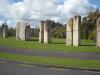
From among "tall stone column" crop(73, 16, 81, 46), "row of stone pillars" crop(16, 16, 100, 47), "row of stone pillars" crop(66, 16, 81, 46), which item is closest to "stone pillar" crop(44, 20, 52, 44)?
"row of stone pillars" crop(16, 16, 100, 47)

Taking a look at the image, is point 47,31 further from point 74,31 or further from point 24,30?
point 24,30

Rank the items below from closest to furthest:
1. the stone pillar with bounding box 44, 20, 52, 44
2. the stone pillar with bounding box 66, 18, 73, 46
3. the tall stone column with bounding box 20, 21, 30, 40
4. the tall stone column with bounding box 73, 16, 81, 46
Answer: the tall stone column with bounding box 73, 16, 81, 46 → the stone pillar with bounding box 66, 18, 73, 46 → the stone pillar with bounding box 44, 20, 52, 44 → the tall stone column with bounding box 20, 21, 30, 40

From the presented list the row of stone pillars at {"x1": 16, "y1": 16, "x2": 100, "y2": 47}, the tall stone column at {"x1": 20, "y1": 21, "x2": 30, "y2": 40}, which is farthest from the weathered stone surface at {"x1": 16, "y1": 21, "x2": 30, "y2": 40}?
the row of stone pillars at {"x1": 16, "y1": 16, "x2": 100, "y2": 47}

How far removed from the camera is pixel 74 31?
34.7 meters

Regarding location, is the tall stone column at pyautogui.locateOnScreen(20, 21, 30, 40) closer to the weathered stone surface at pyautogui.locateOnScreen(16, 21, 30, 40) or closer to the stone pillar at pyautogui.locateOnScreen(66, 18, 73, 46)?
the weathered stone surface at pyautogui.locateOnScreen(16, 21, 30, 40)

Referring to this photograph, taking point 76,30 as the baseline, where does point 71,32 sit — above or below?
below

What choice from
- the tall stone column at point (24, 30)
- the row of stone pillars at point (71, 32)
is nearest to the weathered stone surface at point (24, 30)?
the tall stone column at point (24, 30)

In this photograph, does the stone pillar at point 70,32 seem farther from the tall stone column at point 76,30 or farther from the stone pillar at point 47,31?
the stone pillar at point 47,31

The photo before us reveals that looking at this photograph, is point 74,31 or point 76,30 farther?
point 74,31

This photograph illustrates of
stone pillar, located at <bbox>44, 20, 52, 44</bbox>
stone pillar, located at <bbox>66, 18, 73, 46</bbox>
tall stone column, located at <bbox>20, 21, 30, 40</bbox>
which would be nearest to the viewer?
stone pillar, located at <bbox>66, 18, 73, 46</bbox>

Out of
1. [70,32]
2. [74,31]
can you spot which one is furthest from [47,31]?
[74,31]

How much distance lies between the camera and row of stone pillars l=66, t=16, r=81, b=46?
34.1 m

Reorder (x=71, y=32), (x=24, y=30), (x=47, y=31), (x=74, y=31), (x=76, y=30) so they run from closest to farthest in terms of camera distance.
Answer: (x=76, y=30), (x=74, y=31), (x=71, y=32), (x=47, y=31), (x=24, y=30)

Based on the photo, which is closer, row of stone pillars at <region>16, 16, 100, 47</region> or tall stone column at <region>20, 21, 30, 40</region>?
row of stone pillars at <region>16, 16, 100, 47</region>
